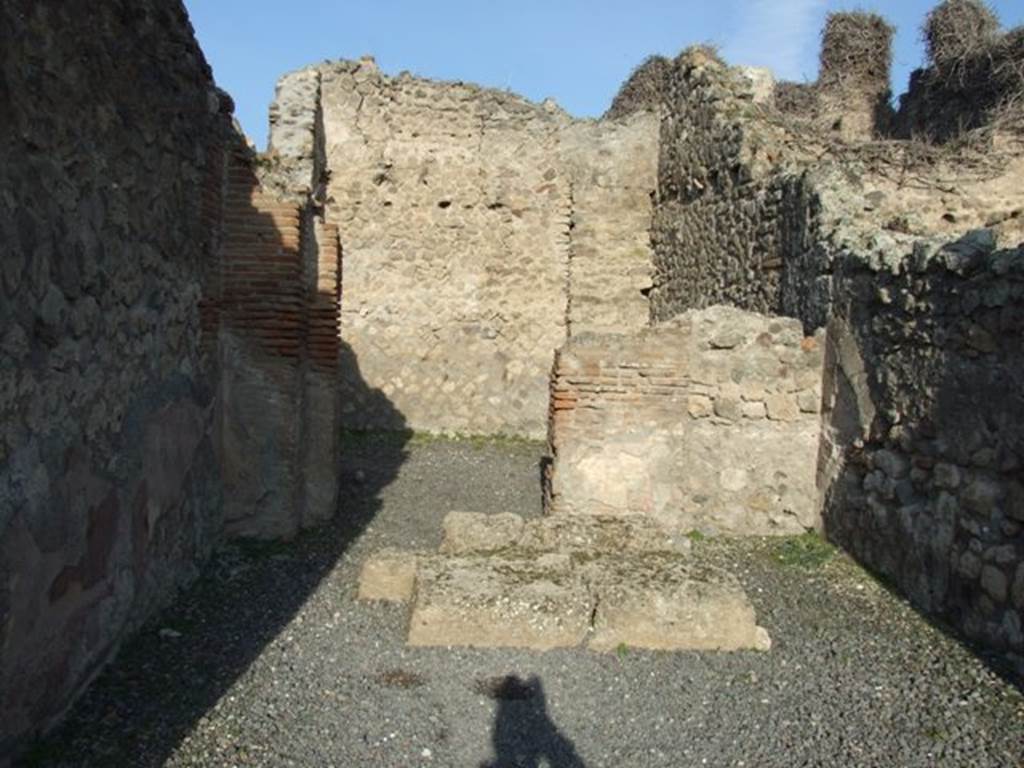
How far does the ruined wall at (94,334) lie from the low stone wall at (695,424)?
250cm

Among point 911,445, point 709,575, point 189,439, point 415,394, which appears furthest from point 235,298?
point 415,394

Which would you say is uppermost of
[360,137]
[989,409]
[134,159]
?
[360,137]

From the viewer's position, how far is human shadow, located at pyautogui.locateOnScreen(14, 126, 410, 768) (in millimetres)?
3326

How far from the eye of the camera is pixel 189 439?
16.5ft

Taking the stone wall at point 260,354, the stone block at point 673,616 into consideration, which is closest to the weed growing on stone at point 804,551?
the stone block at point 673,616

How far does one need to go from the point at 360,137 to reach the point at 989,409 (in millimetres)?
8297

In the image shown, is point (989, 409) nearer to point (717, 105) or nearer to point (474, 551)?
point (474, 551)

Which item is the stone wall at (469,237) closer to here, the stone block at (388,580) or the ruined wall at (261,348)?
the ruined wall at (261,348)

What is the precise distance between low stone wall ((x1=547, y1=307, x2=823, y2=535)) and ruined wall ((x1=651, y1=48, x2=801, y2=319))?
147 cm

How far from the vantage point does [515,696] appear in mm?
3852

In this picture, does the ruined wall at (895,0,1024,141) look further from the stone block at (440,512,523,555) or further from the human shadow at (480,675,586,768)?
the human shadow at (480,675,586,768)

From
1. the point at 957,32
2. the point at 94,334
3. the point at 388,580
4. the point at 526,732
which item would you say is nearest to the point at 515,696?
the point at 526,732

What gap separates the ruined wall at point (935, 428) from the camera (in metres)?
4.37

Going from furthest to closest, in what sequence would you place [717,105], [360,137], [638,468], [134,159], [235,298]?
1. [360,137]
2. [717,105]
3. [638,468]
4. [235,298]
5. [134,159]
